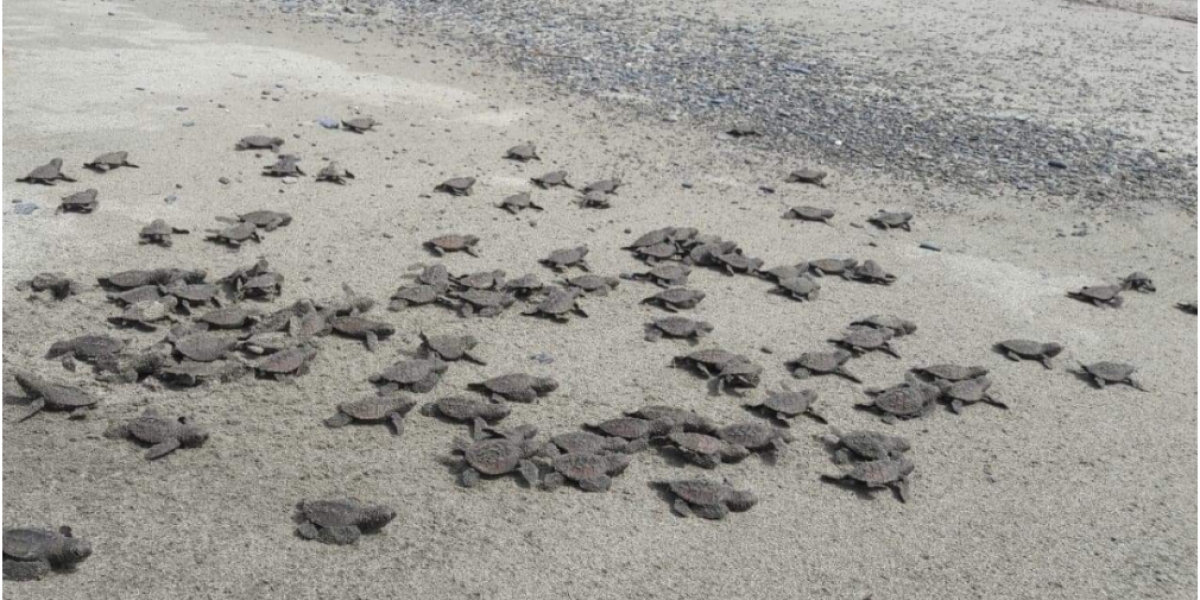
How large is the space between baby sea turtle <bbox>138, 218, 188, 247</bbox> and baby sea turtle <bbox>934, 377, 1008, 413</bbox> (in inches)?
129

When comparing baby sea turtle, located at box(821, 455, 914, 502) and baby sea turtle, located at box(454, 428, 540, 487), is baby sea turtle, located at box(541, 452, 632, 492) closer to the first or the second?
baby sea turtle, located at box(454, 428, 540, 487)

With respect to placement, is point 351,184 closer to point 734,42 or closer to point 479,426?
point 479,426

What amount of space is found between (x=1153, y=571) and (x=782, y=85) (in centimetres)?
577

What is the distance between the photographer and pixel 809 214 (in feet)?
20.7

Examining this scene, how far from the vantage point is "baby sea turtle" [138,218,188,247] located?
5.21 meters

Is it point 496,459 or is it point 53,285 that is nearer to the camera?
point 496,459

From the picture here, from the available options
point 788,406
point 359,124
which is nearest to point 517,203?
point 359,124

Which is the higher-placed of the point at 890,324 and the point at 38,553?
the point at 890,324

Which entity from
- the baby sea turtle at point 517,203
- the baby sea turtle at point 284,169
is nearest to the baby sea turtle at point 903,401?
the baby sea turtle at point 517,203

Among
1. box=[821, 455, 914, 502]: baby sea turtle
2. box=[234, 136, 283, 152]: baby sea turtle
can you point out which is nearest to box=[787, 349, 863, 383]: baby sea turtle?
box=[821, 455, 914, 502]: baby sea turtle

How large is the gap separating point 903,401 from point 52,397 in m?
2.85

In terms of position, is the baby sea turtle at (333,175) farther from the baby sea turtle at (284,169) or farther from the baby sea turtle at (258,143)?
the baby sea turtle at (258,143)

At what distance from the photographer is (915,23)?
1095 cm

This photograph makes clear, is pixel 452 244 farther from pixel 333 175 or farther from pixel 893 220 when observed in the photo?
pixel 893 220
